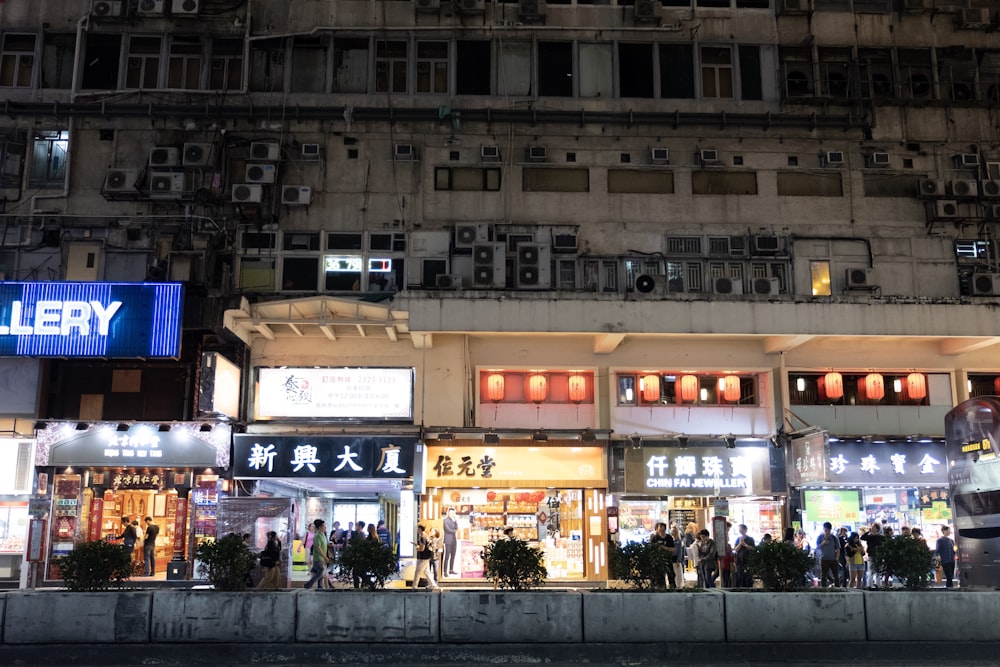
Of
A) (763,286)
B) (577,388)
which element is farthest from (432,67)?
(763,286)

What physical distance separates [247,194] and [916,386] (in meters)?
16.0

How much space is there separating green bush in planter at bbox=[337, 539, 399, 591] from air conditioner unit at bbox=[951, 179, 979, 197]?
52.9 feet

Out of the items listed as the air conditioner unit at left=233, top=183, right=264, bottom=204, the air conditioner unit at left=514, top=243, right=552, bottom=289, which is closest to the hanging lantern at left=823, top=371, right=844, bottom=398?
the air conditioner unit at left=514, top=243, right=552, bottom=289

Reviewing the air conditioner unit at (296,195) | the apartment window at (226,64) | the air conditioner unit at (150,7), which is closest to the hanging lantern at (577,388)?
the air conditioner unit at (296,195)

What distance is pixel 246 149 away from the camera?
71.2 ft

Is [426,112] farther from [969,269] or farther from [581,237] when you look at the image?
[969,269]

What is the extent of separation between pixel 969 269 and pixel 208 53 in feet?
61.7

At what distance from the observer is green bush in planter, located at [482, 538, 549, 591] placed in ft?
41.2

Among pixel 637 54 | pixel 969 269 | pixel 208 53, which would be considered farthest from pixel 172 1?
pixel 969 269

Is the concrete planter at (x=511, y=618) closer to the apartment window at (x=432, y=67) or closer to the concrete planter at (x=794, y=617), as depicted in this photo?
the concrete planter at (x=794, y=617)

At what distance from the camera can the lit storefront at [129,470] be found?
19.5m

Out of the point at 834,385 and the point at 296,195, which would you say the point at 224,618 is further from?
the point at 834,385

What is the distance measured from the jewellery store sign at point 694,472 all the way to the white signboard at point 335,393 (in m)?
5.23

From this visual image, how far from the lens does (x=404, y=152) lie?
21672mm
